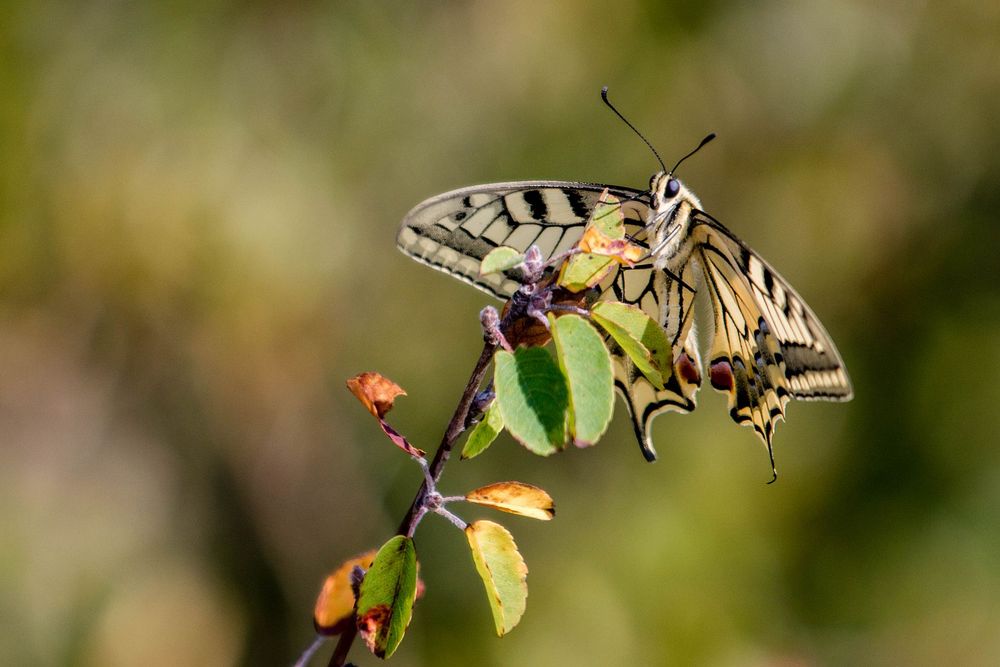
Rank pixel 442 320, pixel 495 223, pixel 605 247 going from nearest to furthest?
pixel 605 247 < pixel 495 223 < pixel 442 320

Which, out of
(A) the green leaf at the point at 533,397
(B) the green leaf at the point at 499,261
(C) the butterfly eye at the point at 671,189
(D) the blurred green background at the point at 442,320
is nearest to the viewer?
(A) the green leaf at the point at 533,397

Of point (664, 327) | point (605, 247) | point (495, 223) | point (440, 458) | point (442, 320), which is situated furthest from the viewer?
point (442, 320)

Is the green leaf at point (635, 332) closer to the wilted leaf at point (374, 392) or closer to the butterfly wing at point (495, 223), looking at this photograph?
the wilted leaf at point (374, 392)

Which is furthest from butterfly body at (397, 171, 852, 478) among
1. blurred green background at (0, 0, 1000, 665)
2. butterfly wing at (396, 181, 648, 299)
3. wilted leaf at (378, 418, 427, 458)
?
blurred green background at (0, 0, 1000, 665)

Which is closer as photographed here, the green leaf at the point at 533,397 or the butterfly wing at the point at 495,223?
the green leaf at the point at 533,397

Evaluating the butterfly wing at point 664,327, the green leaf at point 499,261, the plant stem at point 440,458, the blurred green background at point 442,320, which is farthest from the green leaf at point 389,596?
the blurred green background at point 442,320

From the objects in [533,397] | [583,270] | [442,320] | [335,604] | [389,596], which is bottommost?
[442,320]

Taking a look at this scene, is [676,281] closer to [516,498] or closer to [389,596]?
[516,498]

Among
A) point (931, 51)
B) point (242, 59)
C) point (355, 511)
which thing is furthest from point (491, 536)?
point (931, 51)

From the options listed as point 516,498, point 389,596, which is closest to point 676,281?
point 516,498
